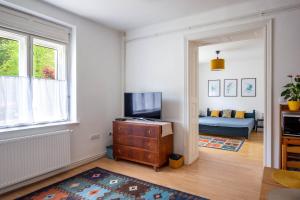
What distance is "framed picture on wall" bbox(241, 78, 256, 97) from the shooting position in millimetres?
6926

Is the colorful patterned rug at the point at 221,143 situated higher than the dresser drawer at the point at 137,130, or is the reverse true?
the dresser drawer at the point at 137,130

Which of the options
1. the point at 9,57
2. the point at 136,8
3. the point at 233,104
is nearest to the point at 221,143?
the point at 233,104

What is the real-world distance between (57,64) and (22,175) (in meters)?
1.83

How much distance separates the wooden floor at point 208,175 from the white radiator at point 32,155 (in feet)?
0.69

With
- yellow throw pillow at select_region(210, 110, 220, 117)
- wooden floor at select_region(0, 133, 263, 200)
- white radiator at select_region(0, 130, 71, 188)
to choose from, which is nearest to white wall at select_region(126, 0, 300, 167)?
wooden floor at select_region(0, 133, 263, 200)

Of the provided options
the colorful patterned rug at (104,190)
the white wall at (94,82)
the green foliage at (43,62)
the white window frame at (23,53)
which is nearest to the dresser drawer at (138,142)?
the white wall at (94,82)

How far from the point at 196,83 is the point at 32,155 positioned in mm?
3047

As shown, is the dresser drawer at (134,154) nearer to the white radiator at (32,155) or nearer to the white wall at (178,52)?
the white wall at (178,52)

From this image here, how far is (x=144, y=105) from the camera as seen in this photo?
3.79 meters

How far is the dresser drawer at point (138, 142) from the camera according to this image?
3369mm

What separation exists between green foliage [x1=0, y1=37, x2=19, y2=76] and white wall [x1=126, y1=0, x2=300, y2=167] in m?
2.12

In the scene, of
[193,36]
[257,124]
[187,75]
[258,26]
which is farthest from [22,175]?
[257,124]

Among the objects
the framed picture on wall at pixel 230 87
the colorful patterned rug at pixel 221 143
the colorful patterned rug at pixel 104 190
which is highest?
the framed picture on wall at pixel 230 87

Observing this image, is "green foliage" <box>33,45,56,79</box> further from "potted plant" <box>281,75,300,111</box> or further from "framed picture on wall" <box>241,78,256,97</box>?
"framed picture on wall" <box>241,78,256,97</box>
